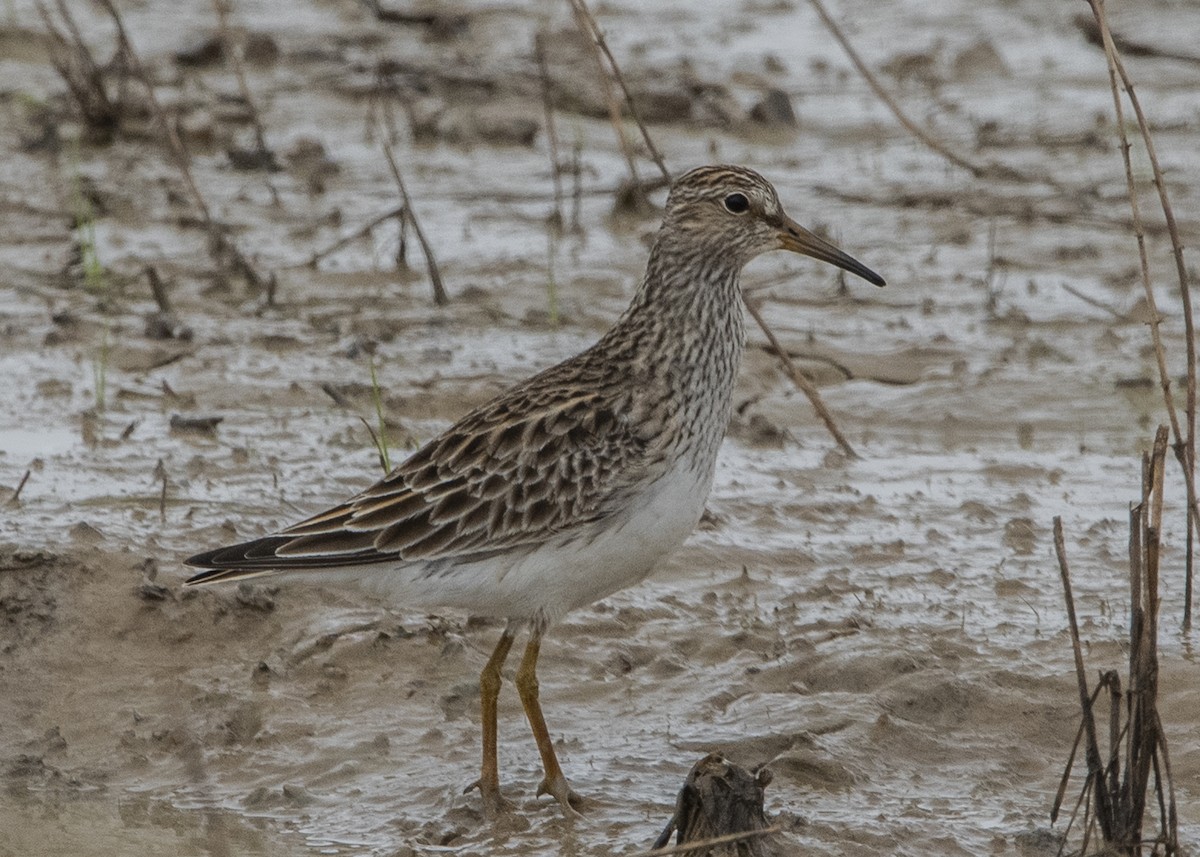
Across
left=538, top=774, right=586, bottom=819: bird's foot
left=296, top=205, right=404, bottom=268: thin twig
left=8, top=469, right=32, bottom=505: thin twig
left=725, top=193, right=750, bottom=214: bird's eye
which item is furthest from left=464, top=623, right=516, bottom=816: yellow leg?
left=296, top=205, right=404, bottom=268: thin twig

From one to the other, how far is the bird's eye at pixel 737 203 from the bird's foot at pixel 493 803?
2.19 m

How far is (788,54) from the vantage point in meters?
14.8

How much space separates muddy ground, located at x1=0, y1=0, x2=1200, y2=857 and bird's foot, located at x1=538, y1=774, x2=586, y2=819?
0.06 metres

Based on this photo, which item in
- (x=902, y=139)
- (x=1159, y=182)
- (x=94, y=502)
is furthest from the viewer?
(x=902, y=139)

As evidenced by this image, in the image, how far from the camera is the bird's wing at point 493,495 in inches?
243

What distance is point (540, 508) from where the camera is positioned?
20.4 ft

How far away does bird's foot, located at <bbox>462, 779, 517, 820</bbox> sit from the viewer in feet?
20.5

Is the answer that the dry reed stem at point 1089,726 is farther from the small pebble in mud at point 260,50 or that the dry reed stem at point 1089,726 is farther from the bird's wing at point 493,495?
the small pebble in mud at point 260,50

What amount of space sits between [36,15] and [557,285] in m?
6.43

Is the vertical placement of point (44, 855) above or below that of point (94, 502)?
below

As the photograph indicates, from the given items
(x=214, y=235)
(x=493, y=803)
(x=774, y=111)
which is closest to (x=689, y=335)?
(x=493, y=803)

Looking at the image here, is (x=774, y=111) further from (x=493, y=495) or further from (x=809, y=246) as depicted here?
(x=493, y=495)

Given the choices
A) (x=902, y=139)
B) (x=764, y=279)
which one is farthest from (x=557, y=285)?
→ (x=902, y=139)

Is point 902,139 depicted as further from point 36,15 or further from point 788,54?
point 36,15
